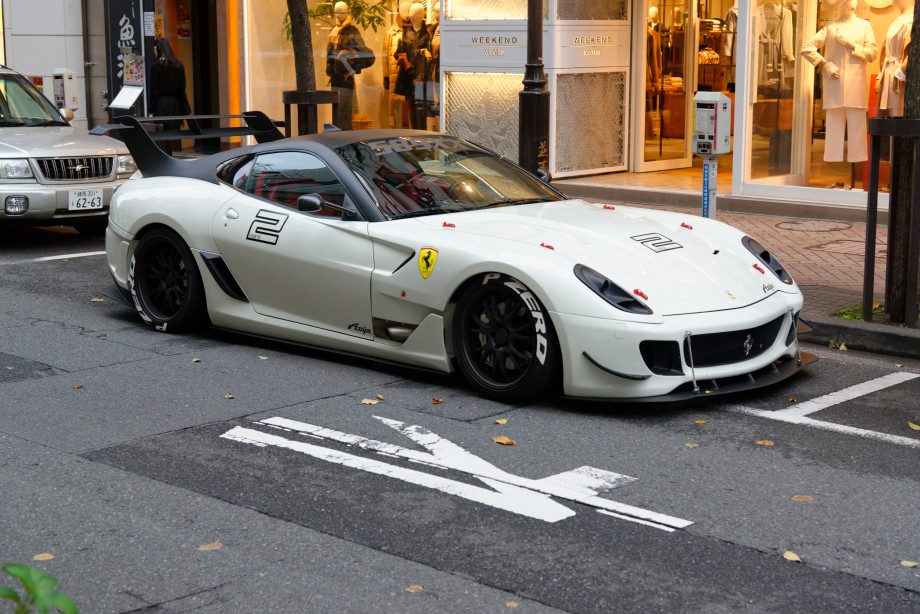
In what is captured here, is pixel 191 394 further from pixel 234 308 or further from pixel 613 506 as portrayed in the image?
pixel 613 506

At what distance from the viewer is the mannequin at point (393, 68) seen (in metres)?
17.3

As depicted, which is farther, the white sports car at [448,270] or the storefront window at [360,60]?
the storefront window at [360,60]

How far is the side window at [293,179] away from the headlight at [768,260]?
7.63 ft

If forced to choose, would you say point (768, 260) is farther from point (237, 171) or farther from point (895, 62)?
point (895, 62)

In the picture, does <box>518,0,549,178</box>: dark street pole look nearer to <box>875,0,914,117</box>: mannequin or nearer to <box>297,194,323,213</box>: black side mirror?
<box>297,194,323,213</box>: black side mirror

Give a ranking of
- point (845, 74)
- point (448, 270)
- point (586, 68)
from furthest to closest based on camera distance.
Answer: point (586, 68)
point (845, 74)
point (448, 270)

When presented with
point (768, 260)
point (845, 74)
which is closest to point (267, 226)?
point (768, 260)

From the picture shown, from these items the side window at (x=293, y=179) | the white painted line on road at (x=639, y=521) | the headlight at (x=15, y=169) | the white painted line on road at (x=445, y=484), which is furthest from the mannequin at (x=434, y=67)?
the white painted line on road at (x=639, y=521)

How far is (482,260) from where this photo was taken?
20.5 ft

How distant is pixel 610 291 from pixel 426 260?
105 cm

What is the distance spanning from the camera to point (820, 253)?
10.7 metres

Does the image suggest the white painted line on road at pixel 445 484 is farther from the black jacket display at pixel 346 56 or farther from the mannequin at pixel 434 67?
the black jacket display at pixel 346 56

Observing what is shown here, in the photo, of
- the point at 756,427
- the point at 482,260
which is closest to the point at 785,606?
the point at 756,427

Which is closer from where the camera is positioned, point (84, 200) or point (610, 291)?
point (610, 291)
